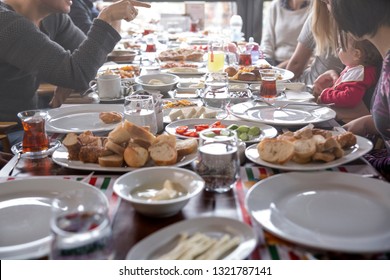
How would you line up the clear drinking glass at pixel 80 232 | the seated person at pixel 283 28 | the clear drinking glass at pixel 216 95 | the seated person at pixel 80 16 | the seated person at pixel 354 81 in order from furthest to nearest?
the seated person at pixel 283 28 → the seated person at pixel 80 16 → the seated person at pixel 354 81 → the clear drinking glass at pixel 216 95 → the clear drinking glass at pixel 80 232

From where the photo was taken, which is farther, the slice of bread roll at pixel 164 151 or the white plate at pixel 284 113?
the white plate at pixel 284 113

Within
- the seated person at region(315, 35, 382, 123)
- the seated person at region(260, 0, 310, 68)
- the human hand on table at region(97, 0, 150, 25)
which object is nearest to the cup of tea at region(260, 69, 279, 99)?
the seated person at region(315, 35, 382, 123)

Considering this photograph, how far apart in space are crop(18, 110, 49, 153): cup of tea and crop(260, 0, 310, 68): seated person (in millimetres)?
2510

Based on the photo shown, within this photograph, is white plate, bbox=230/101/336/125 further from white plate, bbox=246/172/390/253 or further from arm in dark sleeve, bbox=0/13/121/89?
arm in dark sleeve, bbox=0/13/121/89

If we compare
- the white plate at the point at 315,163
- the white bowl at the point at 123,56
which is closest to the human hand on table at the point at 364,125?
the white plate at the point at 315,163

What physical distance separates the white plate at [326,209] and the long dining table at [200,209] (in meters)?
0.02

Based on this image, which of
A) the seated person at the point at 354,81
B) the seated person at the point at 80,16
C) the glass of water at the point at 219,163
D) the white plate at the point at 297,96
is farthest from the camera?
the seated person at the point at 80,16

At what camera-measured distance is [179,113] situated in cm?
153

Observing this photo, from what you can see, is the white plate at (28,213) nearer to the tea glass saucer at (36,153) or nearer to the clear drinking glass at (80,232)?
the clear drinking glass at (80,232)

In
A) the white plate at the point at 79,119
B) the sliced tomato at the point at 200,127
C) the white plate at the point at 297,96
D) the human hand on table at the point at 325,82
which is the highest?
the sliced tomato at the point at 200,127

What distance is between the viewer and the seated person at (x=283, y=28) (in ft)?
11.8

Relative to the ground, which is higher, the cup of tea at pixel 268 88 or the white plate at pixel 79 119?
the cup of tea at pixel 268 88

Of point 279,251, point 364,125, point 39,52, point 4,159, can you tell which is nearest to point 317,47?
point 364,125

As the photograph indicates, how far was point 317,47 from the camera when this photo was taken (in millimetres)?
2199
